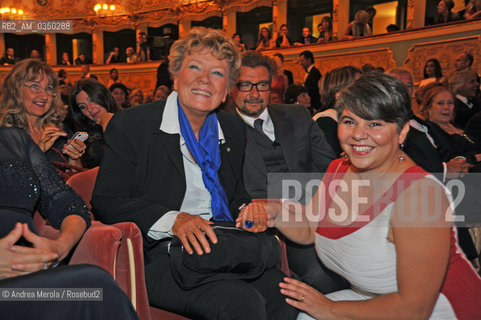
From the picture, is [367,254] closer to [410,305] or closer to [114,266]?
[410,305]

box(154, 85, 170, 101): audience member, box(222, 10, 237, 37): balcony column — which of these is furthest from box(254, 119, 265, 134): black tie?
box(222, 10, 237, 37): balcony column

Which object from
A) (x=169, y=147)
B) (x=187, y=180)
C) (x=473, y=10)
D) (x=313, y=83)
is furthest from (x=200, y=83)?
(x=473, y=10)

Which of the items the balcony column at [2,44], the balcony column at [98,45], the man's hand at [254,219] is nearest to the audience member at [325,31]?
the man's hand at [254,219]

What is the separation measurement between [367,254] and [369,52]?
843 cm

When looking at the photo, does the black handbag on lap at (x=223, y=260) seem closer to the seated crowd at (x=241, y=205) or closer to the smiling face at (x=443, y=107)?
the seated crowd at (x=241, y=205)

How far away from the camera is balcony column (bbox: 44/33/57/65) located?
16.7 m

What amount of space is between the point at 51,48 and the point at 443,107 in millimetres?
16903

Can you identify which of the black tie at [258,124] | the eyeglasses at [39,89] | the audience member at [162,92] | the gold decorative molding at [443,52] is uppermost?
the gold decorative molding at [443,52]

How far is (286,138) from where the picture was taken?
252 centimetres

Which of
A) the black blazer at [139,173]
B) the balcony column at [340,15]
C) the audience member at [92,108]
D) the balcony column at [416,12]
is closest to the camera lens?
the black blazer at [139,173]

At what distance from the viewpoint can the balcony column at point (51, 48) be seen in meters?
16.7

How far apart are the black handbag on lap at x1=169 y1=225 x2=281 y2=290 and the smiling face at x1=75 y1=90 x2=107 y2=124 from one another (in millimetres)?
1992

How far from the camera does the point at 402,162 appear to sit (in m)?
1.40

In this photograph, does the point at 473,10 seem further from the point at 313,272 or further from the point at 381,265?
the point at 381,265
